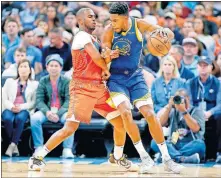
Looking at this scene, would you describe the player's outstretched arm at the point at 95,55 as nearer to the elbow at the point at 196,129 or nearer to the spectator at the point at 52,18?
the elbow at the point at 196,129

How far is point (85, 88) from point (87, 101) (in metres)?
0.16

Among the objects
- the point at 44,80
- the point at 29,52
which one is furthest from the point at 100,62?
A: the point at 29,52

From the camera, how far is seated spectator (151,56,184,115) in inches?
453

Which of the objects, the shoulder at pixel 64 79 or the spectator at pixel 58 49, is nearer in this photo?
the shoulder at pixel 64 79

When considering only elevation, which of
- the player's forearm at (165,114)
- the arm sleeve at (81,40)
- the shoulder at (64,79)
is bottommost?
the player's forearm at (165,114)

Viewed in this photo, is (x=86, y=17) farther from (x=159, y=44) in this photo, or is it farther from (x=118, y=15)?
(x=159, y=44)

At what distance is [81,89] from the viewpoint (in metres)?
9.09

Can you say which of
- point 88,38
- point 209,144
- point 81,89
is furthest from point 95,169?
point 209,144

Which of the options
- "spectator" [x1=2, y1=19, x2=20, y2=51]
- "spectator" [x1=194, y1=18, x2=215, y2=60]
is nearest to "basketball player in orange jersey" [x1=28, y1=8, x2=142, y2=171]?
"spectator" [x1=194, y1=18, x2=215, y2=60]

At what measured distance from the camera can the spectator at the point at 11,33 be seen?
14.3 meters

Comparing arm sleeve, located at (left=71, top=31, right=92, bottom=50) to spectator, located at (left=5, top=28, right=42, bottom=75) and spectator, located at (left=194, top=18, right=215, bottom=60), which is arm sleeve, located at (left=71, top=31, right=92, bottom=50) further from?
spectator, located at (left=194, top=18, right=215, bottom=60)

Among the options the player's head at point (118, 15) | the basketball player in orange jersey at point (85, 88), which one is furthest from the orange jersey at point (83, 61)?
the player's head at point (118, 15)

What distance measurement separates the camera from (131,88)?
9.03 meters

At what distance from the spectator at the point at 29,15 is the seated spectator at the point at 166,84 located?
4.62 metres
